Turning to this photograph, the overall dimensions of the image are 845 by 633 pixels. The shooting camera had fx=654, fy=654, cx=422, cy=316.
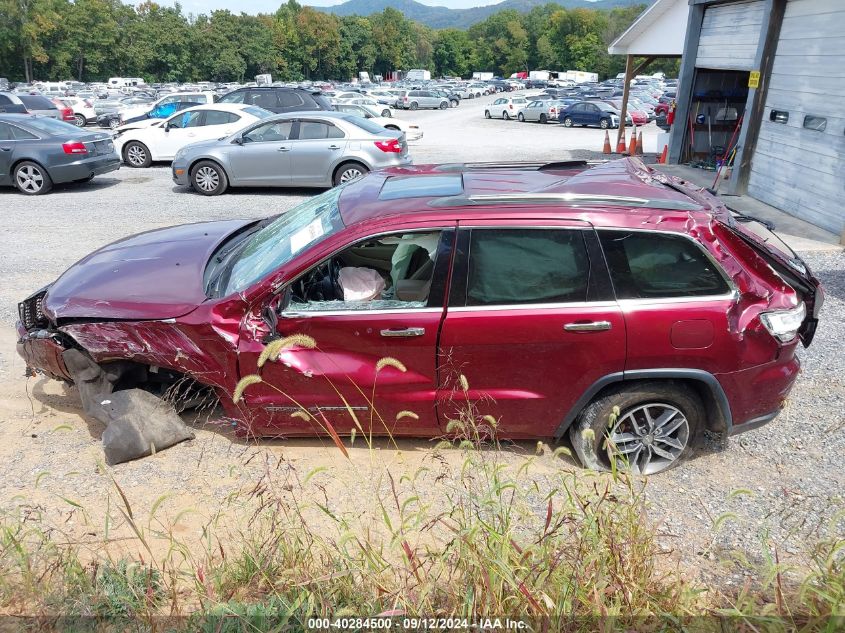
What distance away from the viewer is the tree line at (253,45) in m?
79.2

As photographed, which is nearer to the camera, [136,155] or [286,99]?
[136,155]

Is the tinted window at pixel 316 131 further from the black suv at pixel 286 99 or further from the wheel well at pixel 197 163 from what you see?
the black suv at pixel 286 99

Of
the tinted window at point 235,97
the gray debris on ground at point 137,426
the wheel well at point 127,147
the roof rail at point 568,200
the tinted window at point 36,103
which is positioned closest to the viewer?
the roof rail at point 568,200

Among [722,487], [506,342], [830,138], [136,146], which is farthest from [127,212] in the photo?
[830,138]

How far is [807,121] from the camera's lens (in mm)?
10516

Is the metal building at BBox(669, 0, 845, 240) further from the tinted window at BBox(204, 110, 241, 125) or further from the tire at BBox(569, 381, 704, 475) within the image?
the tinted window at BBox(204, 110, 241, 125)

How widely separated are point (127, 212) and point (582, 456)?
31.2 feet

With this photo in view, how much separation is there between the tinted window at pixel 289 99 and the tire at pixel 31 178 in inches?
322

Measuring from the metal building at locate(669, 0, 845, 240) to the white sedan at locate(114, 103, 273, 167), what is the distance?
10.1 metres

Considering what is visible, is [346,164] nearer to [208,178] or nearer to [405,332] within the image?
[208,178]

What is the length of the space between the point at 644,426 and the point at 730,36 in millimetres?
12526

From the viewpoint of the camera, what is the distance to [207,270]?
14.6 feet

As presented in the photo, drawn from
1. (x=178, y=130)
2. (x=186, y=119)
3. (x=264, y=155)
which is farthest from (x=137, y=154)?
(x=264, y=155)

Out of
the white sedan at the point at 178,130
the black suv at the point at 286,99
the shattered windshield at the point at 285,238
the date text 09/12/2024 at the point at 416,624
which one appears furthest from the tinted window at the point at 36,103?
the date text 09/12/2024 at the point at 416,624
